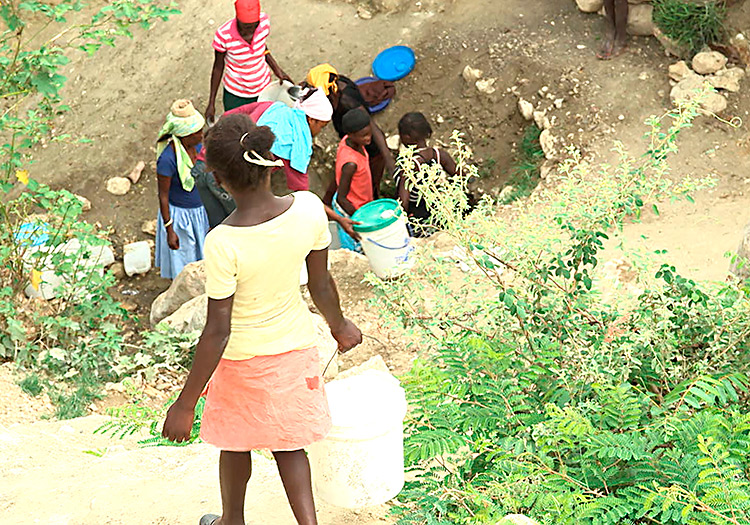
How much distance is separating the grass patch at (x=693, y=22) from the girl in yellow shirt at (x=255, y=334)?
15.8 feet

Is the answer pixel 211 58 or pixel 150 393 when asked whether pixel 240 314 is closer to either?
pixel 150 393

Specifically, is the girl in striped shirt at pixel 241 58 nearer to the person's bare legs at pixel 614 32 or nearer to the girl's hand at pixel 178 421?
the person's bare legs at pixel 614 32

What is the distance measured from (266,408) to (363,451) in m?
0.31

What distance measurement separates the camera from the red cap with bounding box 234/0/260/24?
5930 millimetres

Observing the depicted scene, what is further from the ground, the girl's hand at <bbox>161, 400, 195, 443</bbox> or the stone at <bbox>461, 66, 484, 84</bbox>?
the girl's hand at <bbox>161, 400, 195, 443</bbox>

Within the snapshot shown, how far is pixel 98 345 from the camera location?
5.01m

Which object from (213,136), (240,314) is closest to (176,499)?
(240,314)

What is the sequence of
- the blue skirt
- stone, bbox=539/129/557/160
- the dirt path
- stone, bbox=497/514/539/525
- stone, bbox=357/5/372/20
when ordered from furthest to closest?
stone, bbox=357/5/372/20, stone, bbox=539/129/557/160, the blue skirt, the dirt path, stone, bbox=497/514/539/525

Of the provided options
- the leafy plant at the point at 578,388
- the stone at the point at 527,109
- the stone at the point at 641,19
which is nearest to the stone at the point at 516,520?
the leafy plant at the point at 578,388

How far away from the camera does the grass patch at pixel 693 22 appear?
644 centimetres

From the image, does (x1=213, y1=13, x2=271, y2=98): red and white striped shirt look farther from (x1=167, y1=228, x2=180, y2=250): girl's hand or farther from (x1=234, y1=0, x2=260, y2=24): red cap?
(x1=167, y1=228, x2=180, y2=250): girl's hand

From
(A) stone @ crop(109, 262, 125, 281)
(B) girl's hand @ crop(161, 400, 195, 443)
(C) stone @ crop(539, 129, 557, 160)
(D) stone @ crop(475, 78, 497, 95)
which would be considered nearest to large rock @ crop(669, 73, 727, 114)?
(C) stone @ crop(539, 129, 557, 160)

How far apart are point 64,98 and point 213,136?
6169mm

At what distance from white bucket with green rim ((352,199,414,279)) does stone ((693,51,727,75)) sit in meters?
2.61
